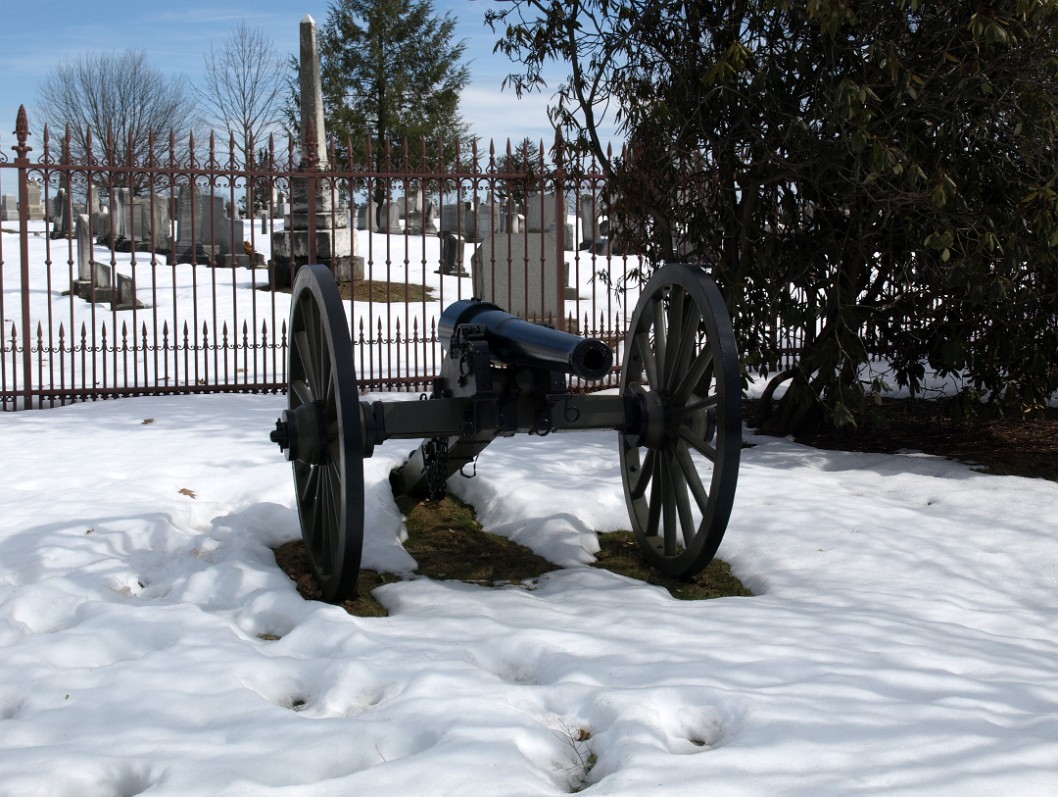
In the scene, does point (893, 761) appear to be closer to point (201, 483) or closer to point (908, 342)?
point (201, 483)

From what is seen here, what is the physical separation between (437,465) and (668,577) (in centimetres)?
123

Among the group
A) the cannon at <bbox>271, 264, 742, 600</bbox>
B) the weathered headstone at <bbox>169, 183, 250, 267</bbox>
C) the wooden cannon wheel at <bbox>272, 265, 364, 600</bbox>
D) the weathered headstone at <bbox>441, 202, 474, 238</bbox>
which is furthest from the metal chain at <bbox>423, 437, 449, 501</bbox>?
the weathered headstone at <bbox>441, 202, 474, 238</bbox>

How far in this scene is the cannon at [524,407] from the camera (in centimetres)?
432

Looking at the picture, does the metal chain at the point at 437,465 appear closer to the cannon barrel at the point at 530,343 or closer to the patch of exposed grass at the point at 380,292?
the cannon barrel at the point at 530,343

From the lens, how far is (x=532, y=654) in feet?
12.8

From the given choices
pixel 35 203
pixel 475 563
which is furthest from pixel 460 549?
pixel 35 203

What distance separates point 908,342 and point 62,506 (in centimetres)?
595

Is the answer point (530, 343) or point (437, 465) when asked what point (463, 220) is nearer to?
point (437, 465)

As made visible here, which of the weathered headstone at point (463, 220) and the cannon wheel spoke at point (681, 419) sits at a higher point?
the weathered headstone at point (463, 220)

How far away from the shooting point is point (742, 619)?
4.32m

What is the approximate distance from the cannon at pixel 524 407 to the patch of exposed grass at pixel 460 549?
518 millimetres

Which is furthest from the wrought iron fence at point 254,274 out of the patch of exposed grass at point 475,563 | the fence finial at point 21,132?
the patch of exposed grass at point 475,563

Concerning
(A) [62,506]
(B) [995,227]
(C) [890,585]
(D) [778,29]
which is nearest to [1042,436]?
(B) [995,227]

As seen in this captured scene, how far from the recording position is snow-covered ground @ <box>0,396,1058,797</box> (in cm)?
297
